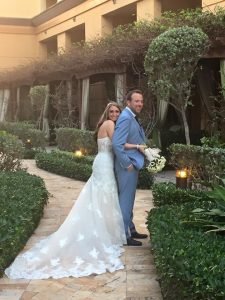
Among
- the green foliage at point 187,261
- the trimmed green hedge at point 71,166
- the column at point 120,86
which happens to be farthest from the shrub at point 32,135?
the green foliage at point 187,261

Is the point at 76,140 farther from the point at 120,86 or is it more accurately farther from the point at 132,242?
the point at 132,242

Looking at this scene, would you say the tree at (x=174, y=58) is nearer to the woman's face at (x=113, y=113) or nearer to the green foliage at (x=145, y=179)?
the green foliage at (x=145, y=179)

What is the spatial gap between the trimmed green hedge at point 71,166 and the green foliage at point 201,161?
3.99ft

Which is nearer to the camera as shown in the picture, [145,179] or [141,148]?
[141,148]

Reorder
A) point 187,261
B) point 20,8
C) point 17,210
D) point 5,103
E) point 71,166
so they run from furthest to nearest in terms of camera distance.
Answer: point 20,8, point 5,103, point 71,166, point 17,210, point 187,261

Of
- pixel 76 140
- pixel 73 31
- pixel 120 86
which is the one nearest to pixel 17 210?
pixel 120 86

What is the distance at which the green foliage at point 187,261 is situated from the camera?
3154 mm

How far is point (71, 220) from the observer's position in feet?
17.1

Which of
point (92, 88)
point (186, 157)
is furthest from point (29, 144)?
point (186, 157)

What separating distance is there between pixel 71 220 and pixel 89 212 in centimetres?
22

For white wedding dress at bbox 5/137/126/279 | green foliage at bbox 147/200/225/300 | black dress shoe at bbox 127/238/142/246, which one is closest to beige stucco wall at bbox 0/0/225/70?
white wedding dress at bbox 5/137/126/279

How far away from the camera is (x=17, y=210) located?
5.49m

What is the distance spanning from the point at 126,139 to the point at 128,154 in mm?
165

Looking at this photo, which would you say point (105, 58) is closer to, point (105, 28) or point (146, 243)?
point (105, 28)
